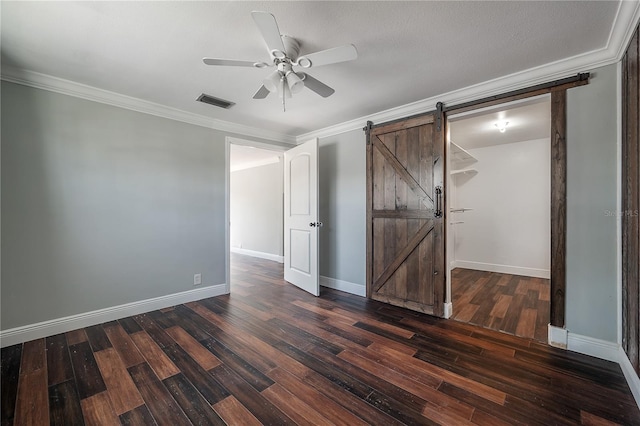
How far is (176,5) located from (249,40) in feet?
1.57

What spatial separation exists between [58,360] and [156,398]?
3.64 feet

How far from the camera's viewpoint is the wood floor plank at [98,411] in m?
1.51

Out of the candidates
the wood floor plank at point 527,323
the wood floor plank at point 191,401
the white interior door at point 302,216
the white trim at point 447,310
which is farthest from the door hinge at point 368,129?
the wood floor plank at point 191,401

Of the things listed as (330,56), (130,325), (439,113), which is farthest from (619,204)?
(130,325)

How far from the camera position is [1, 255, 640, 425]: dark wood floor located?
1566 mm

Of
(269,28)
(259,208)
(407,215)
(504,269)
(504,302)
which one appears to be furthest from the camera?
(259,208)

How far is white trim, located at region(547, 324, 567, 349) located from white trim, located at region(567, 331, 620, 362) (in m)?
0.03

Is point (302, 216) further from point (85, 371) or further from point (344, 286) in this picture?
point (85, 371)

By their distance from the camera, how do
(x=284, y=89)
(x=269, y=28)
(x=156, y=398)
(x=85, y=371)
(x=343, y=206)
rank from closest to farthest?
(x=269, y=28), (x=156, y=398), (x=85, y=371), (x=284, y=89), (x=343, y=206)

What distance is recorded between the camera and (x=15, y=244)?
7.79ft

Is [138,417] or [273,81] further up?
[273,81]

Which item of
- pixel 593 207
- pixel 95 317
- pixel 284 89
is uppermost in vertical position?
pixel 284 89

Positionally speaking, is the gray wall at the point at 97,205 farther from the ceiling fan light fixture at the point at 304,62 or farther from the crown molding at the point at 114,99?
the ceiling fan light fixture at the point at 304,62

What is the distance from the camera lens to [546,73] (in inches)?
91.4
